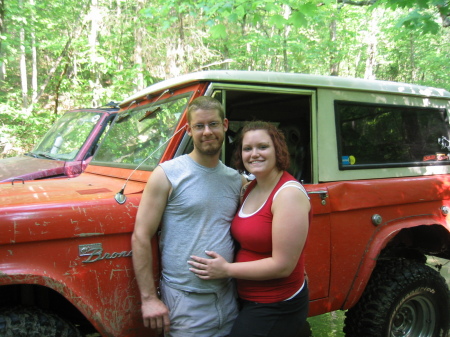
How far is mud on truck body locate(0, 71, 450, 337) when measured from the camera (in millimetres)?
1933

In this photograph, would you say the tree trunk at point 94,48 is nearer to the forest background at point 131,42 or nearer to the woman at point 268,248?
the forest background at point 131,42

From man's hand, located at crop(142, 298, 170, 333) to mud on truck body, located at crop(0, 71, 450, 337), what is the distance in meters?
0.16

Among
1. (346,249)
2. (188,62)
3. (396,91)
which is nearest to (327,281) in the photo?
(346,249)

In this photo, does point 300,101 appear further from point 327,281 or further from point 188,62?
point 188,62

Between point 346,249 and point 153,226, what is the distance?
5.18 ft

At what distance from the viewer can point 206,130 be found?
6.78ft

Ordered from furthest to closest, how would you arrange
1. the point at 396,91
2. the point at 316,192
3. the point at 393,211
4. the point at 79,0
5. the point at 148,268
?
1. the point at 79,0
2. the point at 396,91
3. the point at 393,211
4. the point at 316,192
5. the point at 148,268

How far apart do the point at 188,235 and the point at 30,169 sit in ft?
13.3

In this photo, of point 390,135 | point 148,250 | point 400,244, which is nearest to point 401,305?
point 400,244

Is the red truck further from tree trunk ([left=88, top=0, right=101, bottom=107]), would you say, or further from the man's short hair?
the man's short hair

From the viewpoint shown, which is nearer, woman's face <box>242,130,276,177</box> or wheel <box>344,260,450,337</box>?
woman's face <box>242,130,276,177</box>

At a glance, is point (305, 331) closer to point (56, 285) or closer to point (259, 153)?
point (259, 153)

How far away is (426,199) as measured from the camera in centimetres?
319

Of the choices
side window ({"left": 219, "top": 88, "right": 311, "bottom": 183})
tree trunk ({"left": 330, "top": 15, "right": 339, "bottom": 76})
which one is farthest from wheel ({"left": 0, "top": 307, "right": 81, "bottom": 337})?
tree trunk ({"left": 330, "top": 15, "right": 339, "bottom": 76})
